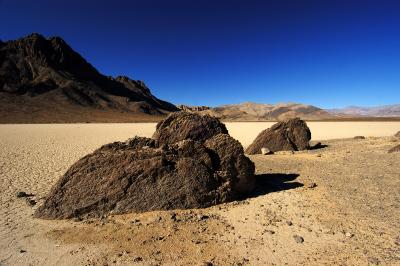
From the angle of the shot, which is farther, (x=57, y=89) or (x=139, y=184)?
(x=57, y=89)

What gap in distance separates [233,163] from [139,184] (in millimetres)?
2220

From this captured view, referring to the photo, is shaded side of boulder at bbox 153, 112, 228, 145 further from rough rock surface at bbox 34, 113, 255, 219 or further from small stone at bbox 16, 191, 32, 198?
small stone at bbox 16, 191, 32, 198

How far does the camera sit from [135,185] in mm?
6758

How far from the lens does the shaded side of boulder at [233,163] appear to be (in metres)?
7.59

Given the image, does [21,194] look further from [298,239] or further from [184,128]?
[298,239]

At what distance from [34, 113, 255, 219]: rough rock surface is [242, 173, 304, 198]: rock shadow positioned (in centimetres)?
98

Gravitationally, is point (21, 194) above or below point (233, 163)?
below

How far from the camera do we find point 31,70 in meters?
102

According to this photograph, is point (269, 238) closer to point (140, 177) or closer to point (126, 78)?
point (140, 177)

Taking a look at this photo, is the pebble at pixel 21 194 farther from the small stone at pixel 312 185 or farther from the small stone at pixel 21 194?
the small stone at pixel 312 185

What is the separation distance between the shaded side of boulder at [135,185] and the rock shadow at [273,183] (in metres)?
1.09

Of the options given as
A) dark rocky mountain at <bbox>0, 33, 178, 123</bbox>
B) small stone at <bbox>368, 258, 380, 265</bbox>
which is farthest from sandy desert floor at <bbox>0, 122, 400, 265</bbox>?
dark rocky mountain at <bbox>0, 33, 178, 123</bbox>

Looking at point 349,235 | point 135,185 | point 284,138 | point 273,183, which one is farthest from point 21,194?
point 284,138

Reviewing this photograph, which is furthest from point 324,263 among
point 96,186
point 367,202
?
point 96,186
